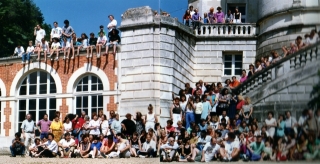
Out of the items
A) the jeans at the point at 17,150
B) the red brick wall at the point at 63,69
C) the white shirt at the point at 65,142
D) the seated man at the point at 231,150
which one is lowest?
the jeans at the point at 17,150

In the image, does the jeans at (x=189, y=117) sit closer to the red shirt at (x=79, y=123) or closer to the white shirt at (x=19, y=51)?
the red shirt at (x=79, y=123)

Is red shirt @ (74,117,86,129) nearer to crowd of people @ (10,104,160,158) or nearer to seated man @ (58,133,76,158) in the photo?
crowd of people @ (10,104,160,158)

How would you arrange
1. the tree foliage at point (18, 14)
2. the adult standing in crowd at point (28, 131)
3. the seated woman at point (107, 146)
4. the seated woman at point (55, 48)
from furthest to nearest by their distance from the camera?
the seated woman at point (55, 48)
the adult standing in crowd at point (28, 131)
the seated woman at point (107, 146)
the tree foliage at point (18, 14)

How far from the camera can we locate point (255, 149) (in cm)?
181

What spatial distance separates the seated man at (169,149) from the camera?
6.51 m

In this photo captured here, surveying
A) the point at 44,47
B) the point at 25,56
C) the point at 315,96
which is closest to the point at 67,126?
the point at 44,47

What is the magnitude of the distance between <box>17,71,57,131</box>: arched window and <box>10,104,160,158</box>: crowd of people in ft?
5.20

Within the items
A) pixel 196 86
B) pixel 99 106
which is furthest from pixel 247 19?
pixel 99 106

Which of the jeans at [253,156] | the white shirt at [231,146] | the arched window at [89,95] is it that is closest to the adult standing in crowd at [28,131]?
the arched window at [89,95]

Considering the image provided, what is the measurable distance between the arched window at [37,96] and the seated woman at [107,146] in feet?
16.1

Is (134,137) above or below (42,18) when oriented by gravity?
below

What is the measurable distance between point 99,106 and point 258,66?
37.5 feet

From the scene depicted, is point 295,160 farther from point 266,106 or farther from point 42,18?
point 42,18

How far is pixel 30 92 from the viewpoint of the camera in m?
17.1
